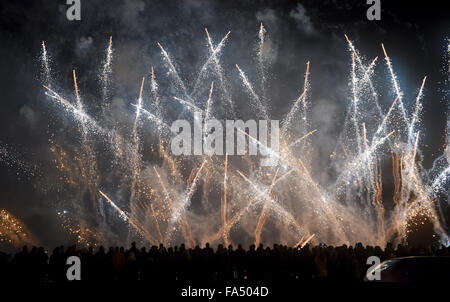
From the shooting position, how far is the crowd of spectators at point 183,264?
30.0 feet

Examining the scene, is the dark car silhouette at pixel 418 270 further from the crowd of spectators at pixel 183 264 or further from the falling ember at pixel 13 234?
the falling ember at pixel 13 234

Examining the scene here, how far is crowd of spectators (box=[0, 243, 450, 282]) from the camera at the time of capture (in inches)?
360

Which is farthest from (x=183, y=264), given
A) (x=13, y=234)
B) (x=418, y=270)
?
(x=13, y=234)

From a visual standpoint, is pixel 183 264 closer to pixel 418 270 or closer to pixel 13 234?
pixel 418 270

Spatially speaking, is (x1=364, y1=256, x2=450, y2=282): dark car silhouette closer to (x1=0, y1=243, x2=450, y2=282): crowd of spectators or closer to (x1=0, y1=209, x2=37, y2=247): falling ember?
(x1=0, y1=243, x2=450, y2=282): crowd of spectators

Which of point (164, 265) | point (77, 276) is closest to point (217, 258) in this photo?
point (164, 265)

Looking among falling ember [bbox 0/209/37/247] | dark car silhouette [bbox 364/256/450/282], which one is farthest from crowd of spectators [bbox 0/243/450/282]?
falling ember [bbox 0/209/37/247]

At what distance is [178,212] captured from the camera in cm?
2833

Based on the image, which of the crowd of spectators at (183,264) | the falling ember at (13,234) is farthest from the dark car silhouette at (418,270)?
the falling ember at (13,234)

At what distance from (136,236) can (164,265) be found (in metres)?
22.3

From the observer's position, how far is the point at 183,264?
32.0 ft

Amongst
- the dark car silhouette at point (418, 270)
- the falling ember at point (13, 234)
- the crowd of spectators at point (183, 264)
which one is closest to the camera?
the dark car silhouette at point (418, 270)

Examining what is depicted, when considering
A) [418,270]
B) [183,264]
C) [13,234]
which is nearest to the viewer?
[418,270]
